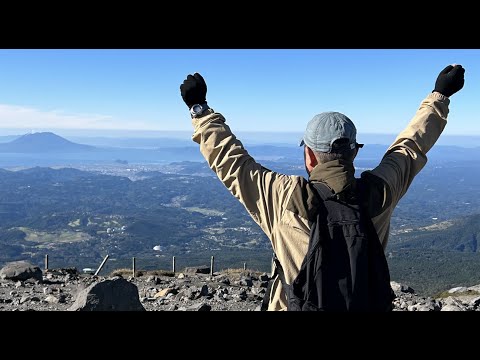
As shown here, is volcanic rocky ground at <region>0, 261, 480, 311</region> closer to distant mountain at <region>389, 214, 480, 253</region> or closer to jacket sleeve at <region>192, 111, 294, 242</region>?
jacket sleeve at <region>192, 111, 294, 242</region>

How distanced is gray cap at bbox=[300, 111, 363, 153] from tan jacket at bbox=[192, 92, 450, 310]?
0.15 metres

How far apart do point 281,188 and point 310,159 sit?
31 cm

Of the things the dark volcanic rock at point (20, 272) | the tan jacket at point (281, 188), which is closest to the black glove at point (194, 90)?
the tan jacket at point (281, 188)

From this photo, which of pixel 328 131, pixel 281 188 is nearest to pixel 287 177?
A: pixel 281 188

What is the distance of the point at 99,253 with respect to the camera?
513 feet

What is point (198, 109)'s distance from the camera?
2883 mm

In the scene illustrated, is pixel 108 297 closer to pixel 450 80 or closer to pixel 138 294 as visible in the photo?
pixel 138 294

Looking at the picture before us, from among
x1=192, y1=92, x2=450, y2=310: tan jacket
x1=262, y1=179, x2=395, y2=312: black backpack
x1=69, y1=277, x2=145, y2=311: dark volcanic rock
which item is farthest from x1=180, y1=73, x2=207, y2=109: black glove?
x1=69, y1=277, x2=145, y2=311: dark volcanic rock

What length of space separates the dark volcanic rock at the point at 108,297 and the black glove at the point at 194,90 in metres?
6.69

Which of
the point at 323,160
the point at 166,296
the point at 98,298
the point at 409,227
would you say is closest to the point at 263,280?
the point at 166,296

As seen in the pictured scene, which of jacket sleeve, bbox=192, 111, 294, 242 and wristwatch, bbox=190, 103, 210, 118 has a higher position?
wristwatch, bbox=190, 103, 210, 118

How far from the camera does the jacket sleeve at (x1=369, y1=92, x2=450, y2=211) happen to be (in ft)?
10.1
